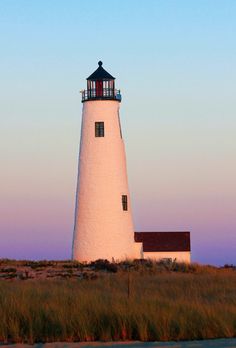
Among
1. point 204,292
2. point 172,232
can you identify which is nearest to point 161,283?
point 204,292

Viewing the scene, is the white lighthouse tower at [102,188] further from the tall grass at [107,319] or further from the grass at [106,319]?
the tall grass at [107,319]

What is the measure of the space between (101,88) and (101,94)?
41 cm

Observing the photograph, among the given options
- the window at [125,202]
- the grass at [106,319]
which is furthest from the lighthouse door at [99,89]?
the grass at [106,319]

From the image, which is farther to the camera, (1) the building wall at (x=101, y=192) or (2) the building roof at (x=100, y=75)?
(2) the building roof at (x=100, y=75)

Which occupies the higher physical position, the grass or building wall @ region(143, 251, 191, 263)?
building wall @ region(143, 251, 191, 263)

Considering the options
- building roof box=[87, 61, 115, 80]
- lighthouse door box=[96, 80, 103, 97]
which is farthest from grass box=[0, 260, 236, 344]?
building roof box=[87, 61, 115, 80]

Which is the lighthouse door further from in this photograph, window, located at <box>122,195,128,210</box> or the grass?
the grass

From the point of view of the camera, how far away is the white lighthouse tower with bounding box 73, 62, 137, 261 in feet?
126

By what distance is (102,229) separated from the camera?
3831 centimetres

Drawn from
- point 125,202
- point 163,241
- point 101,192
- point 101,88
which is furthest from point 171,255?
point 101,88

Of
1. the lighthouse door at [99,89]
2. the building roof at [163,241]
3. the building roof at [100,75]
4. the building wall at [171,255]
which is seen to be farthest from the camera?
the building roof at [163,241]

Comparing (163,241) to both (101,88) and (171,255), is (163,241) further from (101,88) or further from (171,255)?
(101,88)

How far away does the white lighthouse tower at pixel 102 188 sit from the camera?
38375 millimetres

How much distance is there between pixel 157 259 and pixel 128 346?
1107 inches
